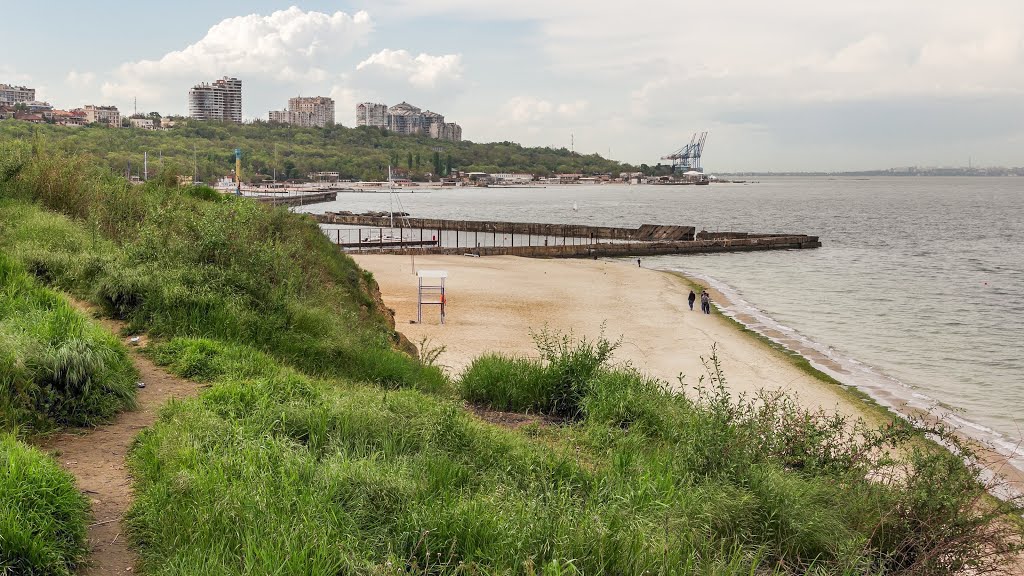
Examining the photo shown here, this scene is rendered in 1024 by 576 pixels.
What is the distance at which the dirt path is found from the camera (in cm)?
425

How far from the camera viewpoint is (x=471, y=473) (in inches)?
217

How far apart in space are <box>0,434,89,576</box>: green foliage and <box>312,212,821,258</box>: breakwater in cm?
3961

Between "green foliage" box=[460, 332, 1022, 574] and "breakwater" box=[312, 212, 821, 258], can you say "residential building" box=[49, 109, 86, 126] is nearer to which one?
"breakwater" box=[312, 212, 821, 258]

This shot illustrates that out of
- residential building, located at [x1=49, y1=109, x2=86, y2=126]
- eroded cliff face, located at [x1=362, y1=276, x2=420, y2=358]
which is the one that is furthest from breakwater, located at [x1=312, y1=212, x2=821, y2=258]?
residential building, located at [x1=49, y1=109, x2=86, y2=126]

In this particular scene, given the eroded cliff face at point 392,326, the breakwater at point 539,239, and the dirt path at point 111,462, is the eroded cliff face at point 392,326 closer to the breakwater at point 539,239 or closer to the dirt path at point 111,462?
the dirt path at point 111,462

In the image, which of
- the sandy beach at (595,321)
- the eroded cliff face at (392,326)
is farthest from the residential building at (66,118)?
the eroded cliff face at (392,326)

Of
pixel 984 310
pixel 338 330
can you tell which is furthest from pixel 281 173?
pixel 338 330

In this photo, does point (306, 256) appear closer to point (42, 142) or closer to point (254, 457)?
point (42, 142)

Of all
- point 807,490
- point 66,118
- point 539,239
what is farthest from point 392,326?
point 66,118

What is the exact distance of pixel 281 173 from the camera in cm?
18150

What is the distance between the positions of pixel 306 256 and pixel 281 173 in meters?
175

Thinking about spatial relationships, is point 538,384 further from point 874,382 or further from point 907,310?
point 907,310

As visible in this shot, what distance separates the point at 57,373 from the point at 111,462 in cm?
111

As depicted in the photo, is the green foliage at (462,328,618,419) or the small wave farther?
the small wave
